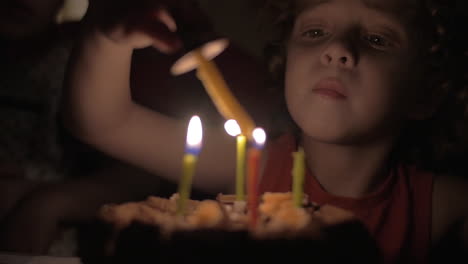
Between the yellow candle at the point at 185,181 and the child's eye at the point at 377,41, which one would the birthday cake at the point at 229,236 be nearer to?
the yellow candle at the point at 185,181

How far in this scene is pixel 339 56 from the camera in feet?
2.08

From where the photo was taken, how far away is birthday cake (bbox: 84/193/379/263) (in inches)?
14.2

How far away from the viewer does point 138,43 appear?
578 millimetres

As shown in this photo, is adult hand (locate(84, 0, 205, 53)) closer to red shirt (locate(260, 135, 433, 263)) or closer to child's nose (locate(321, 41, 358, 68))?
child's nose (locate(321, 41, 358, 68))

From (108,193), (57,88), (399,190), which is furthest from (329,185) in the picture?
(57,88)

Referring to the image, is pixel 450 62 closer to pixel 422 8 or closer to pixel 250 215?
pixel 422 8

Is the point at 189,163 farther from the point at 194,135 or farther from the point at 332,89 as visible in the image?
the point at 332,89

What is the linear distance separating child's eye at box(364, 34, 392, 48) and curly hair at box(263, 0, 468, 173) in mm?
57

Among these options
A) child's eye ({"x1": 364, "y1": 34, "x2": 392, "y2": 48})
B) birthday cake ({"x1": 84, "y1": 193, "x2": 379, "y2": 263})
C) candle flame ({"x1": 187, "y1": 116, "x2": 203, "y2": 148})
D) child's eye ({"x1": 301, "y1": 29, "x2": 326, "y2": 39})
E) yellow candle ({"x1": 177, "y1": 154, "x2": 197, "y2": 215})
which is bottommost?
birthday cake ({"x1": 84, "y1": 193, "x2": 379, "y2": 263})

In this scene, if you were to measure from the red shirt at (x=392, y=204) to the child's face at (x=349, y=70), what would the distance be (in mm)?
118

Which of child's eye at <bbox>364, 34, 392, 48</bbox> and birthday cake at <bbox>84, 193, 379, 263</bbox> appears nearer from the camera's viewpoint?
birthday cake at <bbox>84, 193, 379, 263</bbox>

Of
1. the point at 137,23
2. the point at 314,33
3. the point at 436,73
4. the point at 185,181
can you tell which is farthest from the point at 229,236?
the point at 436,73

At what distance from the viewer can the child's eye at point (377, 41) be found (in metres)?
0.68

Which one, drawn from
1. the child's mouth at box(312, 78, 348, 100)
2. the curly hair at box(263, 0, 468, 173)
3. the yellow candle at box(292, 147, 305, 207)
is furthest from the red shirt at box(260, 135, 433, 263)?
the yellow candle at box(292, 147, 305, 207)
